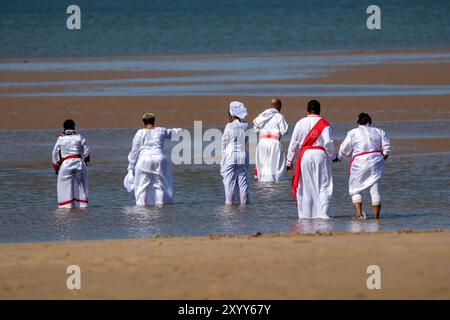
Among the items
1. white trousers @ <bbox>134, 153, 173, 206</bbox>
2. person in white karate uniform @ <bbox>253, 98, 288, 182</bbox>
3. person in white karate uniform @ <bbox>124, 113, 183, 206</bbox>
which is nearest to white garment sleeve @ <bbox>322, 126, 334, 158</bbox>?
person in white karate uniform @ <bbox>124, 113, 183, 206</bbox>

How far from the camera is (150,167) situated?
1617 cm

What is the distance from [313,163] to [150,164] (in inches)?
107

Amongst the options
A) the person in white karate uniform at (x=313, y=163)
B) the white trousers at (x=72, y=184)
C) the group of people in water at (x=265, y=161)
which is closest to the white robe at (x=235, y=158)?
the group of people in water at (x=265, y=161)

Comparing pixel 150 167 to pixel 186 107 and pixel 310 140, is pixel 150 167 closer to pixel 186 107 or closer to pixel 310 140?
pixel 310 140

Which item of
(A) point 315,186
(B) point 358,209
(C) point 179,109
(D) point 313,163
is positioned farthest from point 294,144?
(C) point 179,109

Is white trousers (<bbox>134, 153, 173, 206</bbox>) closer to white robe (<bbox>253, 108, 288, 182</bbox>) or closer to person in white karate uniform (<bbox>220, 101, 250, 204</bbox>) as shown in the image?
person in white karate uniform (<bbox>220, 101, 250, 204</bbox>)

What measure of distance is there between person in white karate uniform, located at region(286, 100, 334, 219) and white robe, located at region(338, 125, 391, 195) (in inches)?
10.0

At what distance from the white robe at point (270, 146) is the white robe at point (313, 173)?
434 centimetres

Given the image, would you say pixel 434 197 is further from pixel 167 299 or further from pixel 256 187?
pixel 167 299

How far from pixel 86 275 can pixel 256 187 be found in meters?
8.31

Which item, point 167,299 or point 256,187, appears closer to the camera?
point 167,299

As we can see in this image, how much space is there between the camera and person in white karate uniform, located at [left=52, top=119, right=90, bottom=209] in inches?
635
